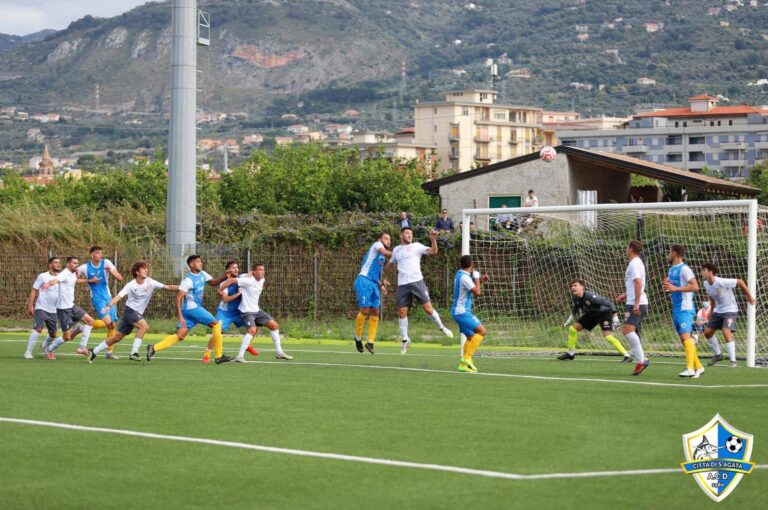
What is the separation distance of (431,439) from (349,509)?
9.58 ft

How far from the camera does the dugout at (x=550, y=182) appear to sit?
130 feet

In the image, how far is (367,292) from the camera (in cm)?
2203

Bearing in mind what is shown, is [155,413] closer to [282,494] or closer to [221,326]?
[282,494]

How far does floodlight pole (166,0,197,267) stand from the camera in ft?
126

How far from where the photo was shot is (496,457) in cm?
1020

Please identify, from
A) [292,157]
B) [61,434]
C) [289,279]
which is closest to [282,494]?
[61,434]

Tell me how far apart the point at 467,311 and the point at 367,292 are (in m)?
4.21

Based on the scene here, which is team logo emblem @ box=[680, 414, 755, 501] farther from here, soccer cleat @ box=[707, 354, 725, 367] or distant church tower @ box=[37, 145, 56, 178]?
distant church tower @ box=[37, 145, 56, 178]

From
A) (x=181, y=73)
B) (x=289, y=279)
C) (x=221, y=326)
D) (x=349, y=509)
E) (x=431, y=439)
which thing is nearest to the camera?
(x=349, y=509)

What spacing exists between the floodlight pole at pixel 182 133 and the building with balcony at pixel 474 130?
136211mm

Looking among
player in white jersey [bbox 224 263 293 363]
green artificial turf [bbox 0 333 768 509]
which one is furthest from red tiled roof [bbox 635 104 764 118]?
green artificial turf [bbox 0 333 768 509]

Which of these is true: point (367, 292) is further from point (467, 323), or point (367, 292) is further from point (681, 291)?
point (681, 291)

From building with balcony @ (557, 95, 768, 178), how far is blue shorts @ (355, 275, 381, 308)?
487 ft

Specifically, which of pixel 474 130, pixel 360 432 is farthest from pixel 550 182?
pixel 474 130
